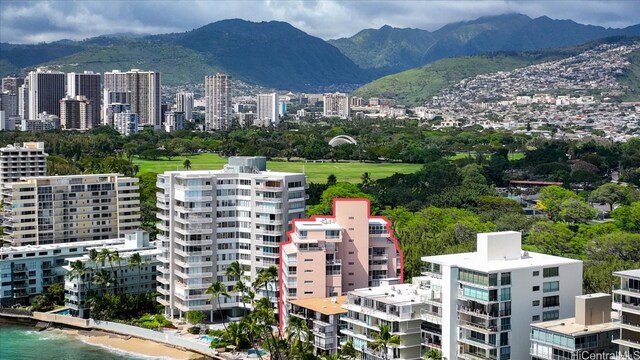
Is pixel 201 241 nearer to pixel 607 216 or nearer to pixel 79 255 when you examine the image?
pixel 79 255

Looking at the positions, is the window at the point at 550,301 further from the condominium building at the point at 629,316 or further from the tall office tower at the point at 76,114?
the tall office tower at the point at 76,114

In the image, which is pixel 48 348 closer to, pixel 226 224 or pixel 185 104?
pixel 226 224

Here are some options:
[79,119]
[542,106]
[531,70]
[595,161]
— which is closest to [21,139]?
[79,119]

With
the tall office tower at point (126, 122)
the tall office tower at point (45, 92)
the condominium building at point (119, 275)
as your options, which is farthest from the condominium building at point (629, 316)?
the tall office tower at point (45, 92)

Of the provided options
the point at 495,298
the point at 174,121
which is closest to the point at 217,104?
the point at 174,121

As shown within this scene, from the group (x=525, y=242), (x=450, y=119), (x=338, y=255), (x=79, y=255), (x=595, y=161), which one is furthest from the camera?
(x=450, y=119)
